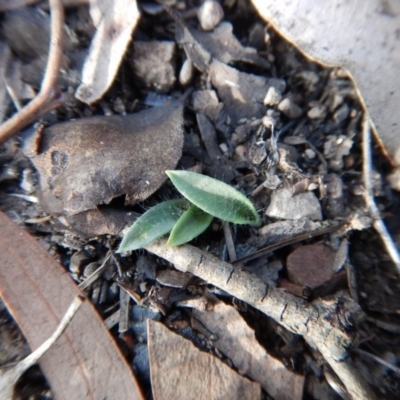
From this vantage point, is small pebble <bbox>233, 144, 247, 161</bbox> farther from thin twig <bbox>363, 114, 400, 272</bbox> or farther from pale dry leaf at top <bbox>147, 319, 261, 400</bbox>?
pale dry leaf at top <bbox>147, 319, 261, 400</bbox>

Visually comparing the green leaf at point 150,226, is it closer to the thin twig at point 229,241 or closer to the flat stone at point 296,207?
the thin twig at point 229,241

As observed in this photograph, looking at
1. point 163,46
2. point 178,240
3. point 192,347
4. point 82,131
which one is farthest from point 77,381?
point 163,46

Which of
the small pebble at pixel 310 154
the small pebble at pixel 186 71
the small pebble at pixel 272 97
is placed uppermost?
A: the small pebble at pixel 186 71

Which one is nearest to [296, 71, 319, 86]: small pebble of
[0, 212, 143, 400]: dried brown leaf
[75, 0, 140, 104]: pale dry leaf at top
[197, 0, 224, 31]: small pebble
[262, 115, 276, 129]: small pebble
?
[262, 115, 276, 129]: small pebble

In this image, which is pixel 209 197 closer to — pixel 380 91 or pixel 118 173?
pixel 118 173

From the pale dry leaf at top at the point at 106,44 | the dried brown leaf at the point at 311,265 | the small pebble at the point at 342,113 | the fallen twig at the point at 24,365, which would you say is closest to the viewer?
the fallen twig at the point at 24,365

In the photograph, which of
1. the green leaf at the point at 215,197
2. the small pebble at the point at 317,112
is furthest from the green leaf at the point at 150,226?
the small pebble at the point at 317,112
